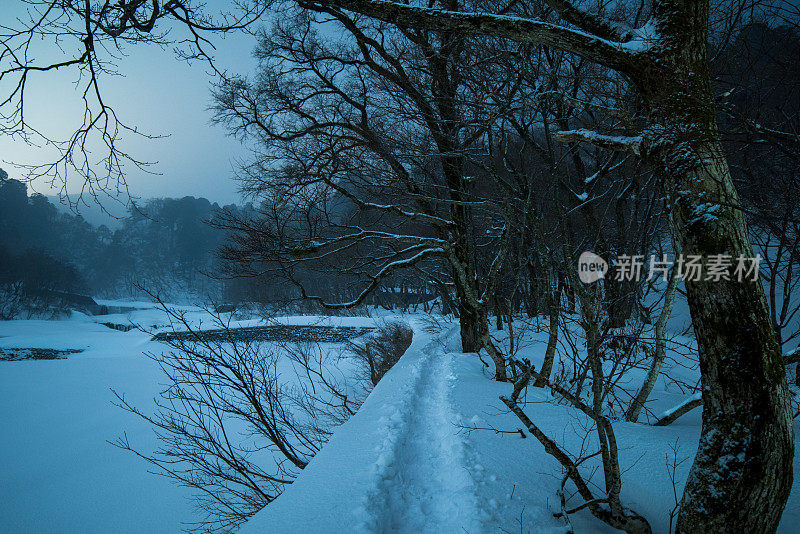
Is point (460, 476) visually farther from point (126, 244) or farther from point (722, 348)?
point (126, 244)

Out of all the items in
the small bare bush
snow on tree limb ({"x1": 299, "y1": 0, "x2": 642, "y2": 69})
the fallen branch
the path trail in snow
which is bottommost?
the small bare bush

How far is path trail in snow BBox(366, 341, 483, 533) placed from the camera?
2750 mm

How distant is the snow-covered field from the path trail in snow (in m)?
0.01

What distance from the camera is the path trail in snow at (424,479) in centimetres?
275

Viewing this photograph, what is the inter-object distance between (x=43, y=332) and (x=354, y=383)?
2969cm

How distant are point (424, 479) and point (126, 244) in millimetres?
82933

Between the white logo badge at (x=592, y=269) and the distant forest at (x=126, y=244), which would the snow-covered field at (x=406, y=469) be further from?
the distant forest at (x=126, y=244)

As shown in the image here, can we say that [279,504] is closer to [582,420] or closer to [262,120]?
[582,420]

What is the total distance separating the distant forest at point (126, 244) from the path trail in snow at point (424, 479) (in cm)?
5393

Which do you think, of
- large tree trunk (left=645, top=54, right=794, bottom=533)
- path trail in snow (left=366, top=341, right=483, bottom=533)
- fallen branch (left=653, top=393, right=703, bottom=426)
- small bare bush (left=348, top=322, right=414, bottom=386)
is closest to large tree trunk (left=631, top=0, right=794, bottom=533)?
large tree trunk (left=645, top=54, right=794, bottom=533)

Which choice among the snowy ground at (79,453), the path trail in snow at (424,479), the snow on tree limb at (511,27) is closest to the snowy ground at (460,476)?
the path trail in snow at (424,479)

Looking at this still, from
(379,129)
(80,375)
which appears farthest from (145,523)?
(80,375)

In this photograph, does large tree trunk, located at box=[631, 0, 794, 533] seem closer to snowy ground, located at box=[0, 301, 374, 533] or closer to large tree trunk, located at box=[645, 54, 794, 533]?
large tree trunk, located at box=[645, 54, 794, 533]

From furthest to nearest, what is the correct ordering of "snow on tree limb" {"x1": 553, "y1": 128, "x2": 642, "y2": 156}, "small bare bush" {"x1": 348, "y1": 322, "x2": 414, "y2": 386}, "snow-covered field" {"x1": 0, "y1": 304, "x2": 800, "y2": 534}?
"small bare bush" {"x1": 348, "y1": 322, "x2": 414, "y2": 386}, "snow-covered field" {"x1": 0, "y1": 304, "x2": 800, "y2": 534}, "snow on tree limb" {"x1": 553, "y1": 128, "x2": 642, "y2": 156}
